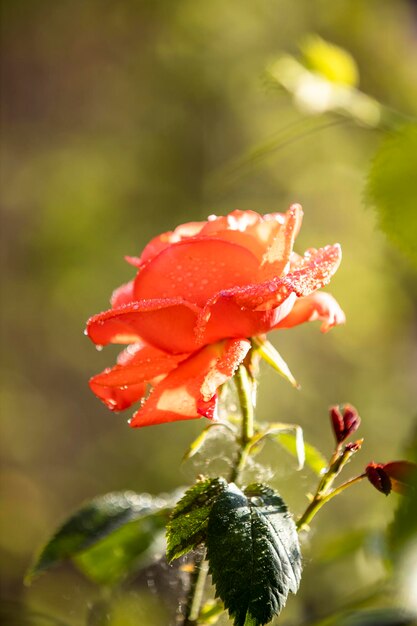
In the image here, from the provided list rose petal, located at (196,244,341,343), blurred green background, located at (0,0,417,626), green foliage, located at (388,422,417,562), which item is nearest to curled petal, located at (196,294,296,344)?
rose petal, located at (196,244,341,343)

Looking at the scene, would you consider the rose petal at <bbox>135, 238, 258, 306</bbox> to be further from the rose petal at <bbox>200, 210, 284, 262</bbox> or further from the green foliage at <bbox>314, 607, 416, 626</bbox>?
the green foliage at <bbox>314, 607, 416, 626</bbox>

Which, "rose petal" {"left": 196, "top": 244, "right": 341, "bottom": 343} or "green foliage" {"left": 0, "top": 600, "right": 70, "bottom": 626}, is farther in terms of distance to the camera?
"green foliage" {"left": 0, "top": 600, "right": 70, "bottom": 626}

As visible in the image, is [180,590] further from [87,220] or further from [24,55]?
[24,55]

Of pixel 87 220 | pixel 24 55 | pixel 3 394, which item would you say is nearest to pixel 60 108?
pixel 24 55

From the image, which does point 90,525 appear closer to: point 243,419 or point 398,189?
point 243,419

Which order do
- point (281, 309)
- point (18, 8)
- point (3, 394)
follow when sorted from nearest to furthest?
point (281, 309) → point (3, 394) → point (18, 8)

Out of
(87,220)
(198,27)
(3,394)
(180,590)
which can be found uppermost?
(198,27)
